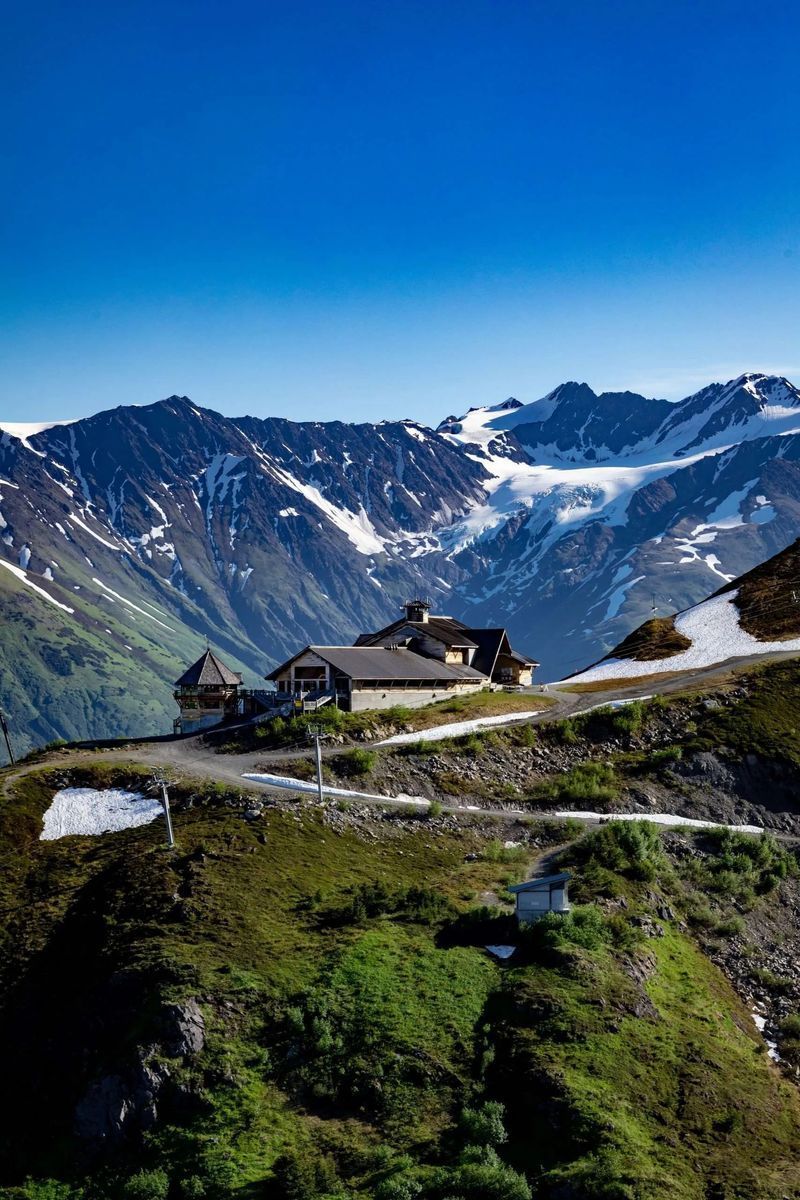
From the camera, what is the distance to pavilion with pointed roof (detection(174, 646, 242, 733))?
321 feet

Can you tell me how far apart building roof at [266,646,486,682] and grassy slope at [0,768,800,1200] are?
102 ft

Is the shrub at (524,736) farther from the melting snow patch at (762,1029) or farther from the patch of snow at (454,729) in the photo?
the melting snow patch at (762,1029)

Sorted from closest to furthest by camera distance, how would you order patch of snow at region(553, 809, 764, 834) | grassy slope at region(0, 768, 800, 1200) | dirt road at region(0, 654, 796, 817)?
grassy slope at region(0, 768, 800, 1200) → patch of snow at region(553, 809, 764, 834) → dirt road at region(0, 654, 796, 817)

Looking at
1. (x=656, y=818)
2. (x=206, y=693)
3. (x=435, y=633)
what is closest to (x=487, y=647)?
(x=435, y=633)

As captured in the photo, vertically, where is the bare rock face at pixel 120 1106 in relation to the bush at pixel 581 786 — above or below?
below

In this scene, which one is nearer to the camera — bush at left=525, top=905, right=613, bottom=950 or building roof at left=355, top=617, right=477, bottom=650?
bush at left=525, top=905, right=613, bottom=950

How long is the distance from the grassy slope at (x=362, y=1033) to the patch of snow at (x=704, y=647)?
170ft

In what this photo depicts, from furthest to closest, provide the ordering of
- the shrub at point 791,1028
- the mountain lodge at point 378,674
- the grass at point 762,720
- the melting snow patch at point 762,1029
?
1. the mountain lodge at point 378,674
2. the grass at point 762,720
3. the shrub at point 791,1028
4. the melting snow patch at point 762,1029

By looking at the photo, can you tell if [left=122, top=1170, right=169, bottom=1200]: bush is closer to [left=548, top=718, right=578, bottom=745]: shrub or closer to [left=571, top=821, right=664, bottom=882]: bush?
[left=571, top=821, right=664, bottom=882]: bush

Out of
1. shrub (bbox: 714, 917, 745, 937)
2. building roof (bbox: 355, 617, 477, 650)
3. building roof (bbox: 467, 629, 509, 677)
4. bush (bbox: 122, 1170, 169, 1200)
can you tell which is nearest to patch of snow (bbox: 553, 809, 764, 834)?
shrub (bbox: 714, 917, 745, 937)

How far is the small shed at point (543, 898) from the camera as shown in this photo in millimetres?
51281

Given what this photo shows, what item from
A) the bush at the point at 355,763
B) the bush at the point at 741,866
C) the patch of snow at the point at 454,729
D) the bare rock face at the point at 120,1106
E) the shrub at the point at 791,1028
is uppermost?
the bush at the point at 355,763

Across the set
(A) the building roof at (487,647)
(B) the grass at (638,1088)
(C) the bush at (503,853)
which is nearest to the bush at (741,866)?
(C) the bush at (503,853)

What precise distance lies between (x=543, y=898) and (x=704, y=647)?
62774 mm
